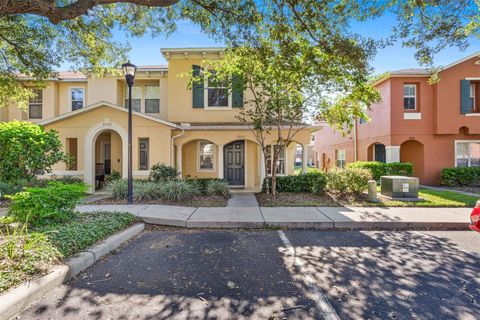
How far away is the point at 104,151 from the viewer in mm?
13359

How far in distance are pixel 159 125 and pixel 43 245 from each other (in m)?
8.10

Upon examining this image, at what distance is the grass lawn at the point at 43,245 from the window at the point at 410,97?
15.9 m

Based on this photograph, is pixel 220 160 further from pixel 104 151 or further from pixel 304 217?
pixel 104 151

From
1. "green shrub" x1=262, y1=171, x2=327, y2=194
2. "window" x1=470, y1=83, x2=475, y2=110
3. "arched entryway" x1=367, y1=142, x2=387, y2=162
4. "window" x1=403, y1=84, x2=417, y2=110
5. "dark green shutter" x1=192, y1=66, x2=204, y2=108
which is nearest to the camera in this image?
"green shrub" x1=262, y1=171, x2=327, y2=194

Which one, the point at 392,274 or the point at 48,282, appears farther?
the point at 392,274

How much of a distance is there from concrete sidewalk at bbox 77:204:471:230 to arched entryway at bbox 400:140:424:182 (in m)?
7.90

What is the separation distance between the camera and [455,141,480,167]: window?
46.4 ft

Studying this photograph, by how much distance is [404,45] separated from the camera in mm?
7312

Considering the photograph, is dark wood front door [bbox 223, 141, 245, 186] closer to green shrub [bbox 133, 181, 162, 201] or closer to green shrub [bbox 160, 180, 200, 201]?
green shrub [bbox 160, 180, 200, 201]

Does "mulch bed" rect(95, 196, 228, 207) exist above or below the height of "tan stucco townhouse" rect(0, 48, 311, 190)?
below

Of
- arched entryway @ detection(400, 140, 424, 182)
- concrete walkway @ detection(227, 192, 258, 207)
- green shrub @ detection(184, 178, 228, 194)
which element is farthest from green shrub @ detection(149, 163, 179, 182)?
arched entryway @ detection(400, 140, 424, 182)

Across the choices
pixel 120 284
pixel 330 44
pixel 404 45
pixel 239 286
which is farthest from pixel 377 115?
pixel 120 284

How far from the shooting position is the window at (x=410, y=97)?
46.3 feet

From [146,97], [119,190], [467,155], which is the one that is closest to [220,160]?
[119,190]
